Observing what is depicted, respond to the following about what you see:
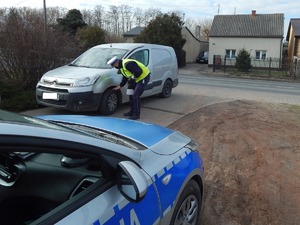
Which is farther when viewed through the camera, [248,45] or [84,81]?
[248,45]

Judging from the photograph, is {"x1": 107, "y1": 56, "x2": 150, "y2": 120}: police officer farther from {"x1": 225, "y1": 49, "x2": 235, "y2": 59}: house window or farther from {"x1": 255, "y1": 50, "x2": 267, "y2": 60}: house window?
{"x1": 225, "y1": 49, "x2": 235, "y2": 59}: house window

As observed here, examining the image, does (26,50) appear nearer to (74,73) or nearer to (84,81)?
(74,73)

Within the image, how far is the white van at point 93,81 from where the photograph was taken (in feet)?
23.7

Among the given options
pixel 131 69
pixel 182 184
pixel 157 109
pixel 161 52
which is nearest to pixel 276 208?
pixel 182 184

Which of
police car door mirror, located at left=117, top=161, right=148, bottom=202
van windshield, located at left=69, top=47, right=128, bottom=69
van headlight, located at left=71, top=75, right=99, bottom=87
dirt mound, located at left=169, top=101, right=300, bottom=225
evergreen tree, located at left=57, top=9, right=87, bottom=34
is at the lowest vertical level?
dirt mound, located at left=169, top=101, right=300, bottom=225

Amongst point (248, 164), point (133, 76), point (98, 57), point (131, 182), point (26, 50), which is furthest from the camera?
point (26, 50)

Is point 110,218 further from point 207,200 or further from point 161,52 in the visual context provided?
point 161,52

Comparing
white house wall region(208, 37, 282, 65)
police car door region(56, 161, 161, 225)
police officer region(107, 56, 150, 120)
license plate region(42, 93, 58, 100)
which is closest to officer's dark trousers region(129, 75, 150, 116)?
police officer region(107, 56, 150, 120)

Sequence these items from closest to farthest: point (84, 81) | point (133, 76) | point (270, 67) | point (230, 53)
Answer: point (84, 81) < point (133, 76) < point (270, 67) < point (230, 53)

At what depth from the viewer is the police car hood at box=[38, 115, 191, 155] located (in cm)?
276

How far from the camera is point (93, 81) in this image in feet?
24.1

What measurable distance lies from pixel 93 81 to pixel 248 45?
31.9 meters

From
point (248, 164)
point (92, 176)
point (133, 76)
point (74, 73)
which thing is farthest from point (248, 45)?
point (92, 176)

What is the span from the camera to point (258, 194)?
13.3ft
